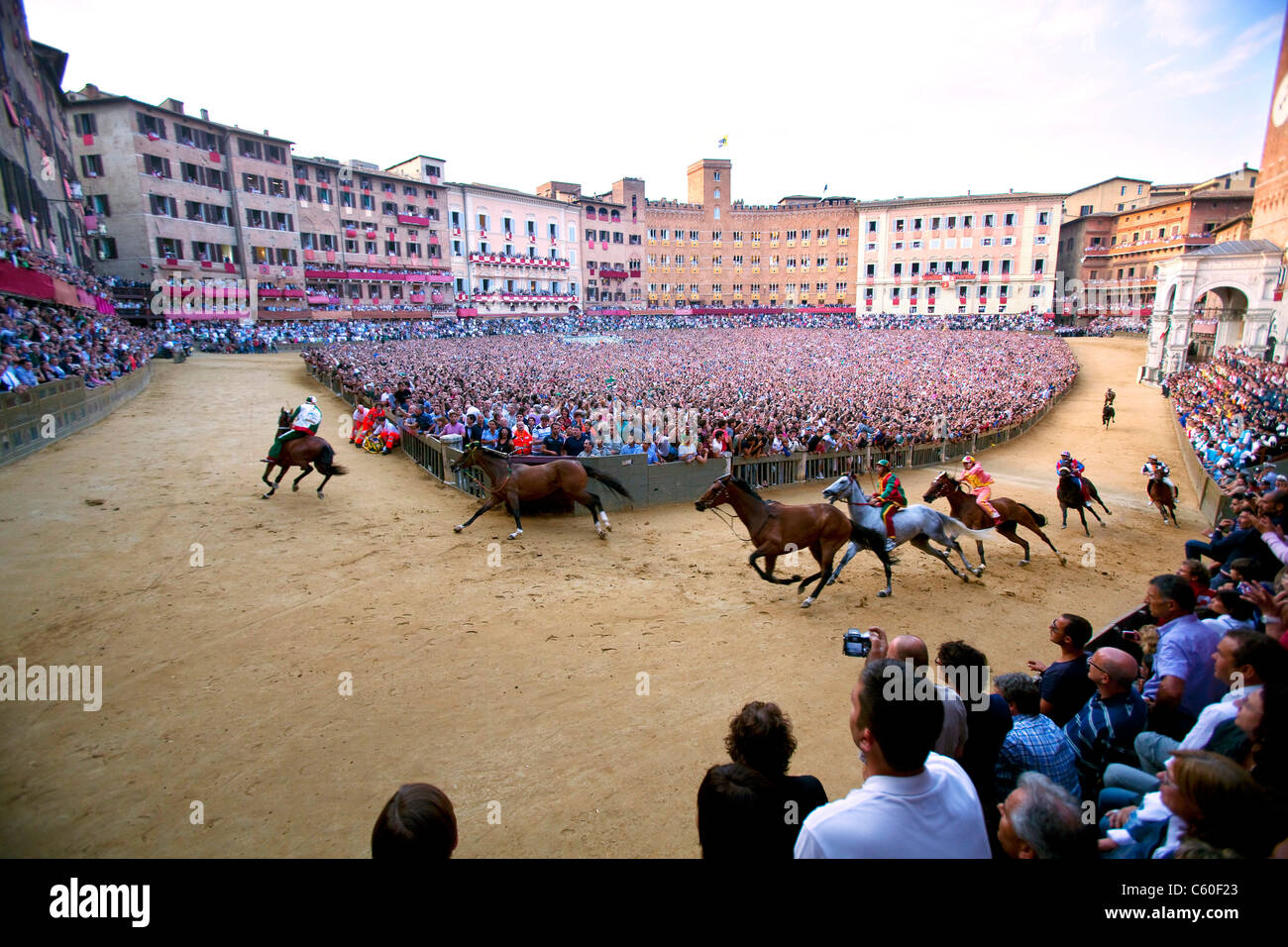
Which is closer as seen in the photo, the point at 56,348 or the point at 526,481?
the point at 526,481

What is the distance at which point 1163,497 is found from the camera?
1337 centimetres

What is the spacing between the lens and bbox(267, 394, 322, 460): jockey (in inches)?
486

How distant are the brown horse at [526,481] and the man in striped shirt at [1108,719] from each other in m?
8.52

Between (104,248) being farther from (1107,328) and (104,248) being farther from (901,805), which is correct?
(1107,328)

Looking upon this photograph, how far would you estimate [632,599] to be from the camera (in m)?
8.87

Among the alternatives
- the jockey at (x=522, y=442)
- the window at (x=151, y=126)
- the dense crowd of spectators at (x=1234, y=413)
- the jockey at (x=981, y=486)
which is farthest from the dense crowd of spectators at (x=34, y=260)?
the dense crowd of spectators at (x=1234, y=413)

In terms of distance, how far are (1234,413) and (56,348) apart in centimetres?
3431

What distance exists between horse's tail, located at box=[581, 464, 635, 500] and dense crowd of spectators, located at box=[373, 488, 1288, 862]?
328 inches

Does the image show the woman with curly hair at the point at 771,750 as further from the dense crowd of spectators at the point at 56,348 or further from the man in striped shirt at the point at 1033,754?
the dense crowd of spectators at the point at 56,348

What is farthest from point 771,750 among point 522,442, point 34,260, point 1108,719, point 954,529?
point 34,260

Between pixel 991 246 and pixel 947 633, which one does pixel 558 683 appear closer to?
pixel 947 633

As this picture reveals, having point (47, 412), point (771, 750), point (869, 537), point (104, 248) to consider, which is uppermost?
point (104, 248)
